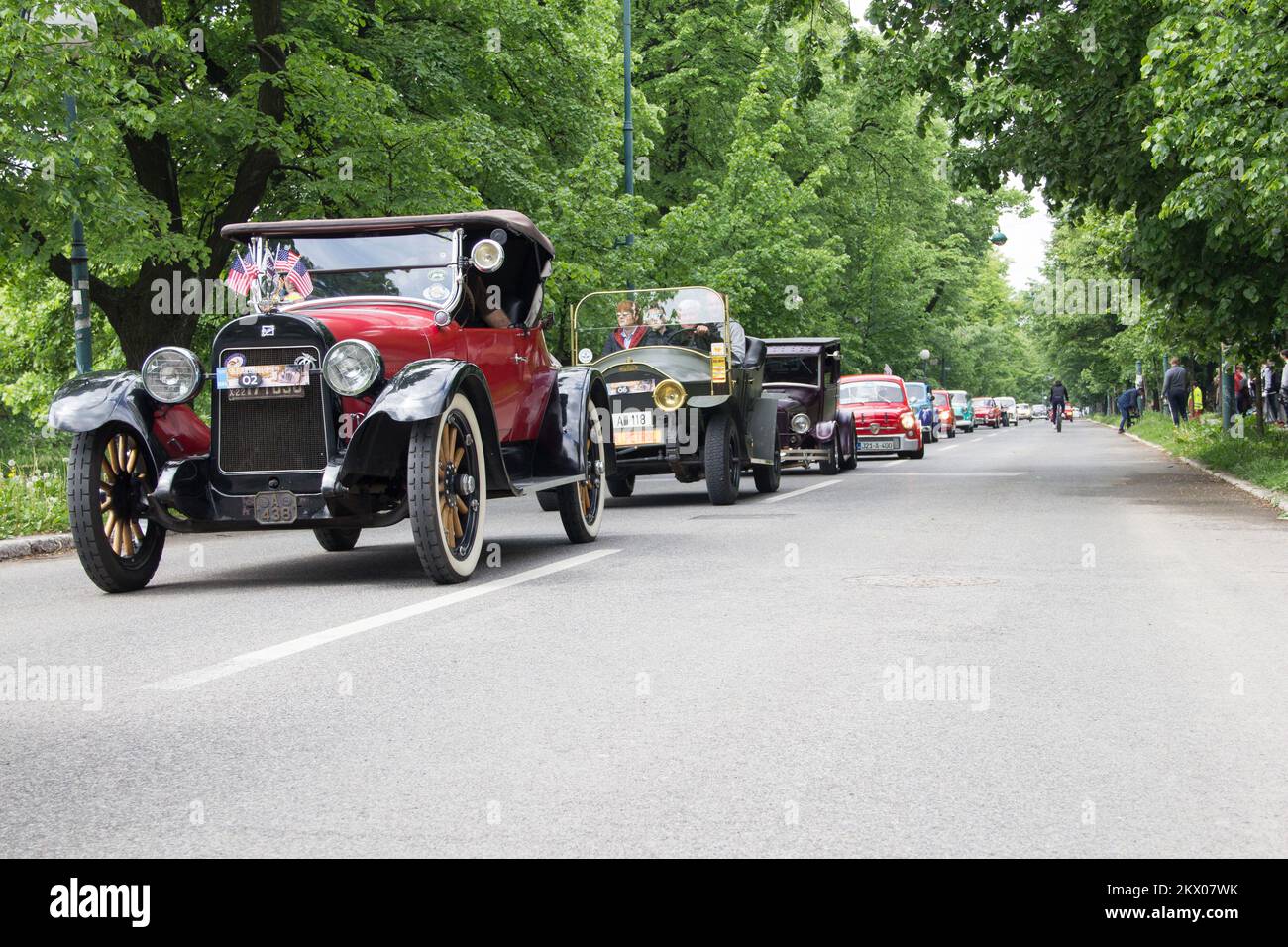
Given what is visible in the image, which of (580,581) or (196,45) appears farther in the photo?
(196,45)

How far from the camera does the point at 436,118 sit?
80.3 feet

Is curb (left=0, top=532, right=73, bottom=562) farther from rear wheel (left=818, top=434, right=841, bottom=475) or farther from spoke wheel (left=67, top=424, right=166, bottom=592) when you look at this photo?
rear wheel (left=818, top=434, right=841, bottom=475)

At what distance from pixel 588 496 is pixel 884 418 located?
20.5 m

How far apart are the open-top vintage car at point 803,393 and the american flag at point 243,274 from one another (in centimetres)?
1428

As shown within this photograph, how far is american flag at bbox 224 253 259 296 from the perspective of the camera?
36.7 feet

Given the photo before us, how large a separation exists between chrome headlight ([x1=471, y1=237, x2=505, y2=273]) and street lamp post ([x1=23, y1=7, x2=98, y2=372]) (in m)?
6.66

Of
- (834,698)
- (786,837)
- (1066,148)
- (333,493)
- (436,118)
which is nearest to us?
(786,837)

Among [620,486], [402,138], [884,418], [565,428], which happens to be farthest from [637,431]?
[884,418]

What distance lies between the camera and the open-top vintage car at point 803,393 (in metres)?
25.0

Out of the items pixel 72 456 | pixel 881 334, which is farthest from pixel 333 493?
pixel 881 334

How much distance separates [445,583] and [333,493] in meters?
0.95

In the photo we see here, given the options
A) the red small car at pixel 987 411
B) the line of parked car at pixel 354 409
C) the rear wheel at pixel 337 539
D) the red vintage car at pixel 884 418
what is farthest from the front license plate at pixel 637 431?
the red small car at pixel 987 411

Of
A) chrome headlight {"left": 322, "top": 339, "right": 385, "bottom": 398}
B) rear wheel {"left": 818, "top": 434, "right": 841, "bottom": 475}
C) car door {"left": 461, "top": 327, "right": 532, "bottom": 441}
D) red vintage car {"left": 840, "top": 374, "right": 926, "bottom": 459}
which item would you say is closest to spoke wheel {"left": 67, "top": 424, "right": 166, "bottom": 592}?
chrome headlight {"left": 322, "top": 339, "right": 385, "bottom": 398}

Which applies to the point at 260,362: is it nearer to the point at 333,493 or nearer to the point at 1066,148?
the point at 333,493
